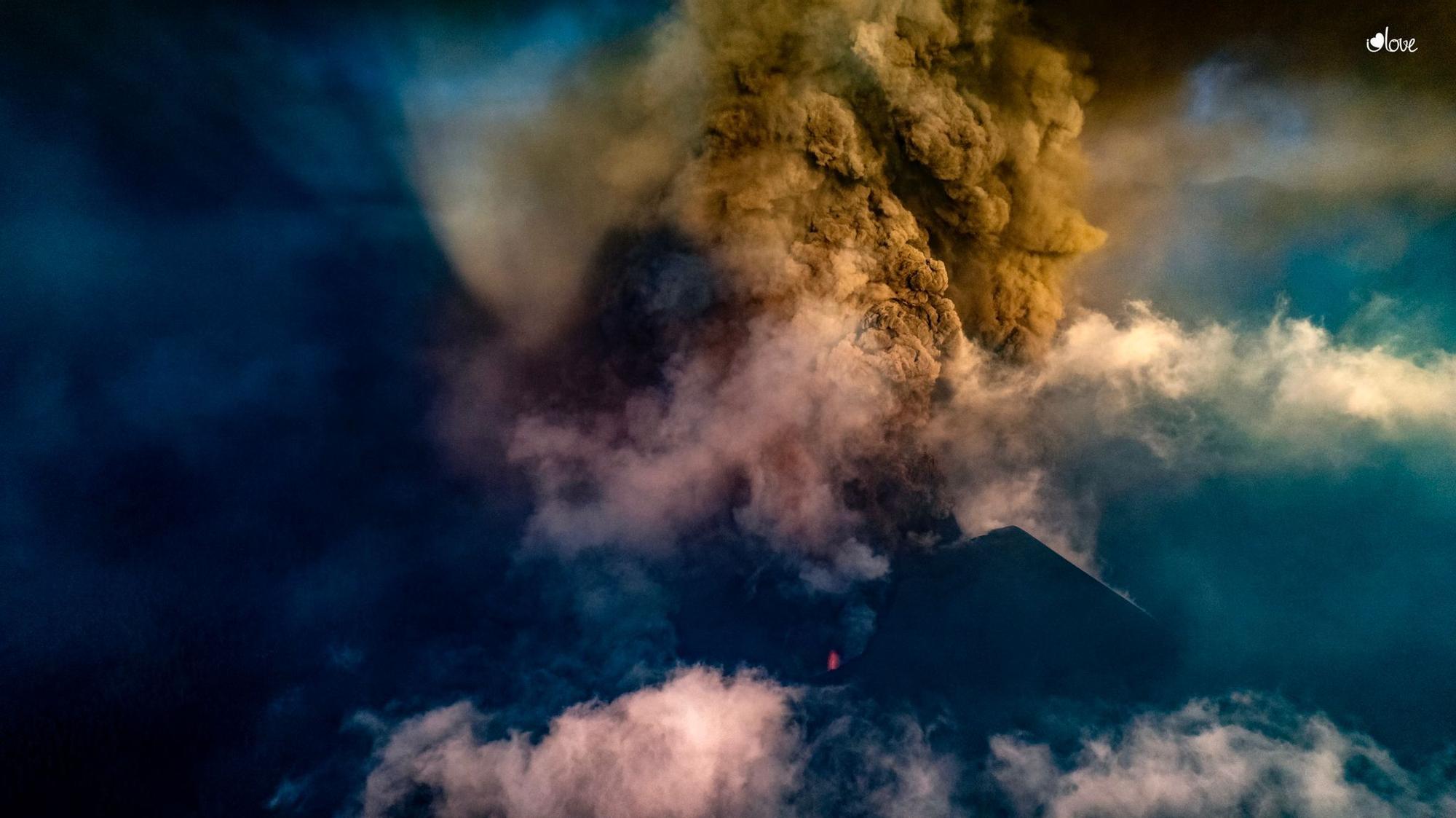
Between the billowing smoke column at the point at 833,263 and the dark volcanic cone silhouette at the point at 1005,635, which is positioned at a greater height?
the billowing smoke column at the point at 833,263

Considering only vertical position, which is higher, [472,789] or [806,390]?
[806,390]

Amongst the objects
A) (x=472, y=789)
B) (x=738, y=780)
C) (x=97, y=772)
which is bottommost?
(x=738, y=780)

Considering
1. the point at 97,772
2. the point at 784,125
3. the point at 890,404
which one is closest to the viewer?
the point at 97,772

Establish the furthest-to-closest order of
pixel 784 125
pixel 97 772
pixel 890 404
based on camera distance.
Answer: pixel 890 404 → pixel 784 125 → pixel 97 772

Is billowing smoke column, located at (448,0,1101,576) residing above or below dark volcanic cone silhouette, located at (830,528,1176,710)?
above

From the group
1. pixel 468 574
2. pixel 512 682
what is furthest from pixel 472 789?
pixel 468 574

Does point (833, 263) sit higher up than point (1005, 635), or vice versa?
point (833, 263)

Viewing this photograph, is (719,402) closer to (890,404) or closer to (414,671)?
(890,404)

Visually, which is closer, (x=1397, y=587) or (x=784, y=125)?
(x=784, y=125)
